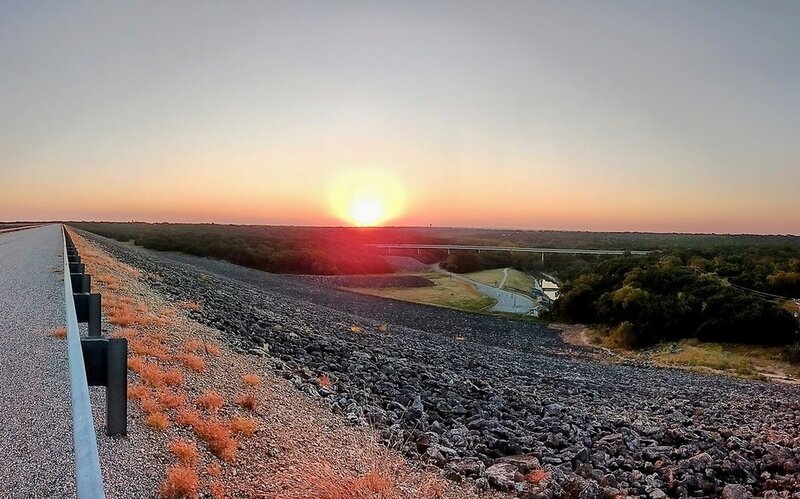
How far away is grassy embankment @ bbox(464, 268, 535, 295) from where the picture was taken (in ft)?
192

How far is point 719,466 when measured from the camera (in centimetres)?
809

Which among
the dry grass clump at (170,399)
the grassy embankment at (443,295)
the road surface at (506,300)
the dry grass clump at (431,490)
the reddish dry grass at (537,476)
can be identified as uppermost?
the dry grass clump at (170,399)

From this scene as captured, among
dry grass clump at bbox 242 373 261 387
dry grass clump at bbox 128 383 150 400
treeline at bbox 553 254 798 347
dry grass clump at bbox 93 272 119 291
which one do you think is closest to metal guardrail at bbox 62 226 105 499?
dry grass clump at bbox 128 383 150 400

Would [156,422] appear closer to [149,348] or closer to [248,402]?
[248,402]

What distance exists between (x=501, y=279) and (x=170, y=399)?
60.6 metres

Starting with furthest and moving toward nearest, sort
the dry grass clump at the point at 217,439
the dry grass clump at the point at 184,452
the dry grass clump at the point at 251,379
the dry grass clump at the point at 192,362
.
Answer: the dry grass clump at the point at 251,379 < the dry grass clump at the point at 192,362 < the dry grass clump at the point at 217,439 < the dry grass clump at the point at 184,452

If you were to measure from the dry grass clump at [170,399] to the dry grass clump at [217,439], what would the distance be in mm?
451

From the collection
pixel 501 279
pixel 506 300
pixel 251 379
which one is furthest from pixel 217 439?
pixel 501 279

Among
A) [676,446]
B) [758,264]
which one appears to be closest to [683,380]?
[676,446]

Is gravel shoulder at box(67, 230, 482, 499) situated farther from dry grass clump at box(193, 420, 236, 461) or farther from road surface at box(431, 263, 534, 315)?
road surface at box(431, 263, 534, 315)

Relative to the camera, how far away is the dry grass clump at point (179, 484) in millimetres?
4094

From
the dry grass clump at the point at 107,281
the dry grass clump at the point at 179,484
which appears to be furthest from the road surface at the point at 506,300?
the dry grass clump at the point at 179,484

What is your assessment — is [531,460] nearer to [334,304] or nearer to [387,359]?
[387,359]

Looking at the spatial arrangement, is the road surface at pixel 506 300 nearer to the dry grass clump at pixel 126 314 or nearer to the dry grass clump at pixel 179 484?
the dry grass clump at pixel 126 314
